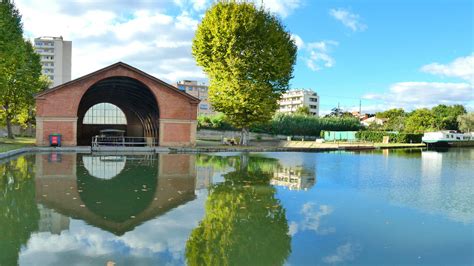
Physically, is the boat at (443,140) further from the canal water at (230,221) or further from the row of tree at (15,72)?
the row of tree at (15,72)

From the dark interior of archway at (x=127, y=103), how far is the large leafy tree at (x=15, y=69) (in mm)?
5490

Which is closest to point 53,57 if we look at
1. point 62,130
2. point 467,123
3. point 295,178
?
point 62,130

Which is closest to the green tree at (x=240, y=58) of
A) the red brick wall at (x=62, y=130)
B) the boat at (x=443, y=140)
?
the red brick wall at (x=62, y=130)

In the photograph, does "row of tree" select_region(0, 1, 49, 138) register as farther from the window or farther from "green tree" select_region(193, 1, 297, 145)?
"green tree" select_region(193, 1, 297, 145)

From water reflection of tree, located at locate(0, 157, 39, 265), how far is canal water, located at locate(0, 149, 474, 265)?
0.8 inches

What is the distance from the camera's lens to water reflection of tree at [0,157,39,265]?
6.50 meters

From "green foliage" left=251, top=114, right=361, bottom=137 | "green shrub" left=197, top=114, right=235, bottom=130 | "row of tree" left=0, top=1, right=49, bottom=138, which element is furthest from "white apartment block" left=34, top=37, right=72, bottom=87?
"green foliage" left=251, top=114, right=361, bottom=137

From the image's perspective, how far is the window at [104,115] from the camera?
50394mm

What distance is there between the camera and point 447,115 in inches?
4154

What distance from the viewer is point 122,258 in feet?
20.2

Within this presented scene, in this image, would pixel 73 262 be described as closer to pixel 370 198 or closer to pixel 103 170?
pixel 370 198

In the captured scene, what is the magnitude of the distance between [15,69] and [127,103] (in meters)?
13.4

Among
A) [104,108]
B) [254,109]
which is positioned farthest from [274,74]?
[104,108]

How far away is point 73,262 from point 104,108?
47717mm
